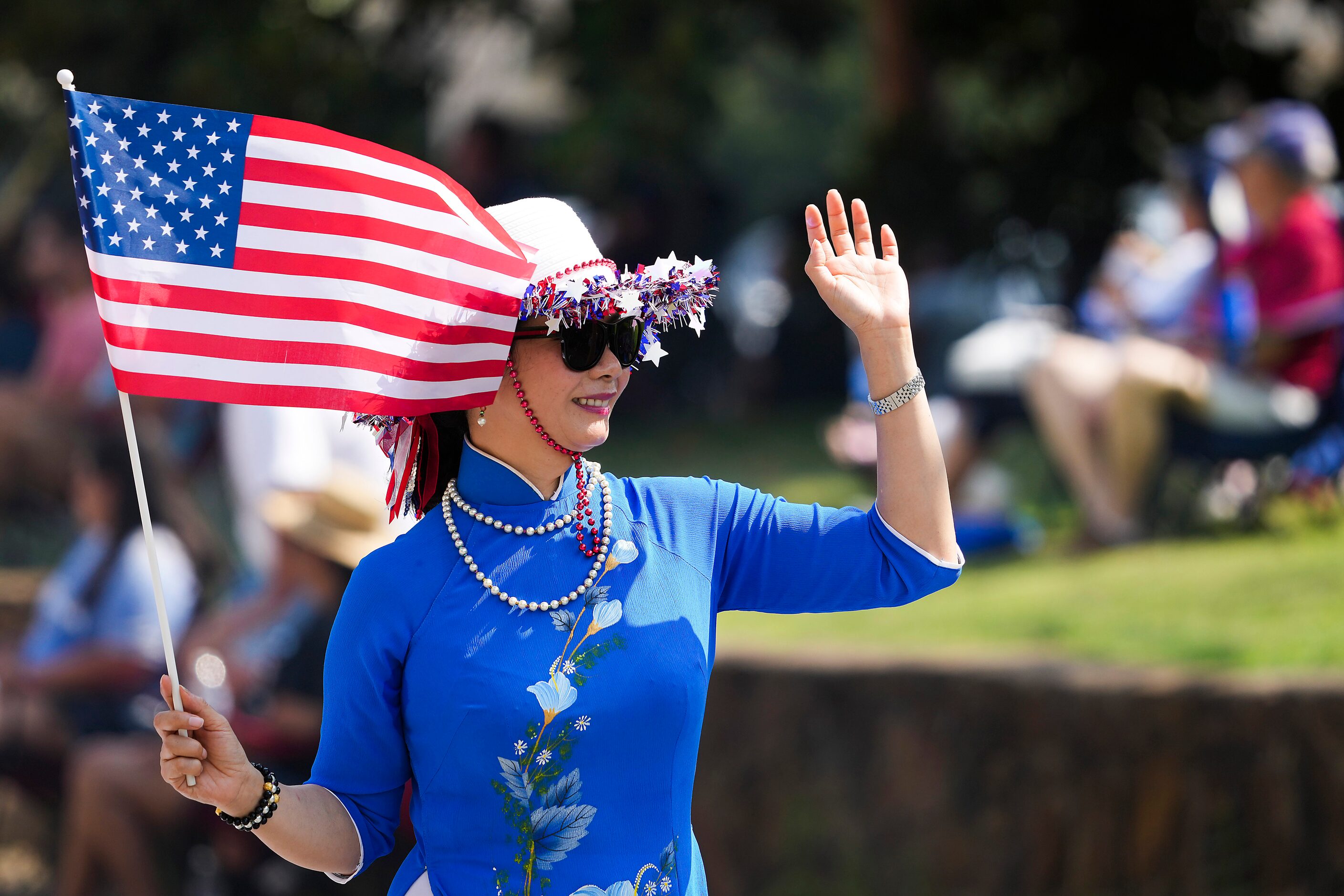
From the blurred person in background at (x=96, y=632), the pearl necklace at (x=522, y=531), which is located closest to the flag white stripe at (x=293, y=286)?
Result: the pearl necklace at (x=522, y=531)

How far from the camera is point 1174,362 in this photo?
21.5 ft

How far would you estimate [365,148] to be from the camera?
8.27 ft

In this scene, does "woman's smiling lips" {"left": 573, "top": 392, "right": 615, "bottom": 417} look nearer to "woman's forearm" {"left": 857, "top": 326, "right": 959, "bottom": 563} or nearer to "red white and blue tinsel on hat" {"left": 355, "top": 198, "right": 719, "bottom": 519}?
"red white and blue tinsel on hat" {"left": 355, "top": 198, "right": 719, "bottom": 519}

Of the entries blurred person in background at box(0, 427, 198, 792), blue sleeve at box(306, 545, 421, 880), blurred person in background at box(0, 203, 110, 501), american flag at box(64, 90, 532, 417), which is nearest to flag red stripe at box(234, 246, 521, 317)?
american flag at box(64, 90, 532, 417)

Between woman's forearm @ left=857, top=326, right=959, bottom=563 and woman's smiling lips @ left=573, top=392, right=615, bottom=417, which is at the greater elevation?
woman's smiling lips @ left=573, top=392, right=615, bottom=417

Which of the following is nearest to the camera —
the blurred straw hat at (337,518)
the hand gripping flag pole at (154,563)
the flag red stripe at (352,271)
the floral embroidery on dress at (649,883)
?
the hand gripping flag pole at (154,563)

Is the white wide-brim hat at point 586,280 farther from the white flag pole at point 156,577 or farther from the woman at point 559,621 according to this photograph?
the white flag pole at point 156,577

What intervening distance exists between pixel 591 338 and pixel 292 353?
44cm

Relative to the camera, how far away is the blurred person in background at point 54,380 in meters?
8.30

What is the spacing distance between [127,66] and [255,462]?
283 centimetres

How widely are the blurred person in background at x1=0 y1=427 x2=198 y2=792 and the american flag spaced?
451cm

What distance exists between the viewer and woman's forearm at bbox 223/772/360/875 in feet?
7.59

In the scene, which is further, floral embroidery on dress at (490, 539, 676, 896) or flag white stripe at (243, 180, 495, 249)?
flag white stripe at (243, 180, 495, 249)

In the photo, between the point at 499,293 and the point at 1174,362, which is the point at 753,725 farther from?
the point at 499,293
